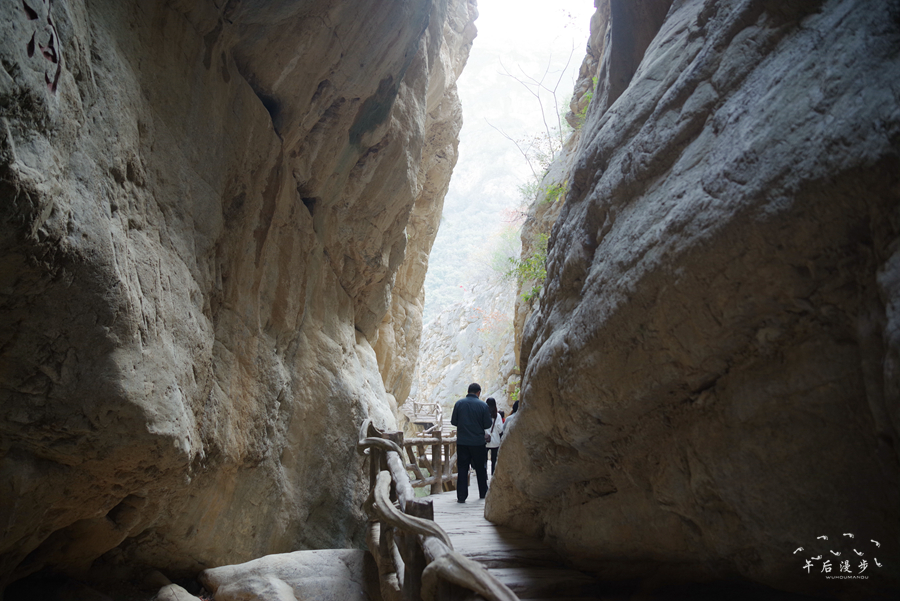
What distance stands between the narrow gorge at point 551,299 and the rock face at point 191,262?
0.02 m

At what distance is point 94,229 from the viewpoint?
2.46 metres

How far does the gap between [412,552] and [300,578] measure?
1967mm

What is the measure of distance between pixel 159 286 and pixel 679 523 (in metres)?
3.52

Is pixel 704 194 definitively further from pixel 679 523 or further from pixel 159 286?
pixel 159 286

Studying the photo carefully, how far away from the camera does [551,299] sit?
3795 mm

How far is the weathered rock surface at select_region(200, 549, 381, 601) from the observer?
4043 millimetres

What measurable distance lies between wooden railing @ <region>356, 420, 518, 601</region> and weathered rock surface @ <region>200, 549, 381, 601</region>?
0.32 meters

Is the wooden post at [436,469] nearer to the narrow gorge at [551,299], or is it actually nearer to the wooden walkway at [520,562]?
the narrow gorge at [551,299]

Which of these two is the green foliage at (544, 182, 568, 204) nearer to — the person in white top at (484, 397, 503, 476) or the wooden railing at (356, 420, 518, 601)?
the person in white top at (484, 397, 503, 476)

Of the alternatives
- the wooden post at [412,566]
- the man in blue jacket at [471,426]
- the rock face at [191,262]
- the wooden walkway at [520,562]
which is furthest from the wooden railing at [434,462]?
the wooden post at [412,566]

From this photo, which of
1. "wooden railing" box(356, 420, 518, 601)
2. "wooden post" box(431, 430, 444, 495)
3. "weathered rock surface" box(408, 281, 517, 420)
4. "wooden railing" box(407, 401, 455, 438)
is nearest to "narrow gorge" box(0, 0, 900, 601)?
"wooden railing" box(356, 420, 518, 601)

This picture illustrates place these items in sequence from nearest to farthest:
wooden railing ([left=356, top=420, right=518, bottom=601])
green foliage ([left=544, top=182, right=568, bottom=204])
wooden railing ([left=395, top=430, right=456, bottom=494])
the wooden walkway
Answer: wooden railing ([left=356, top=420, right=518, bottom=601])
the wooden walkway
wooden railing ([left=395, top=430, right=456, bottom=494])
green foliage ([left=544, top=182, right=568, bottom=204])

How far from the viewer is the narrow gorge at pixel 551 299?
5.75 ft

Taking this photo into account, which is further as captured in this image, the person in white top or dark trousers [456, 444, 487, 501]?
the person in white top
